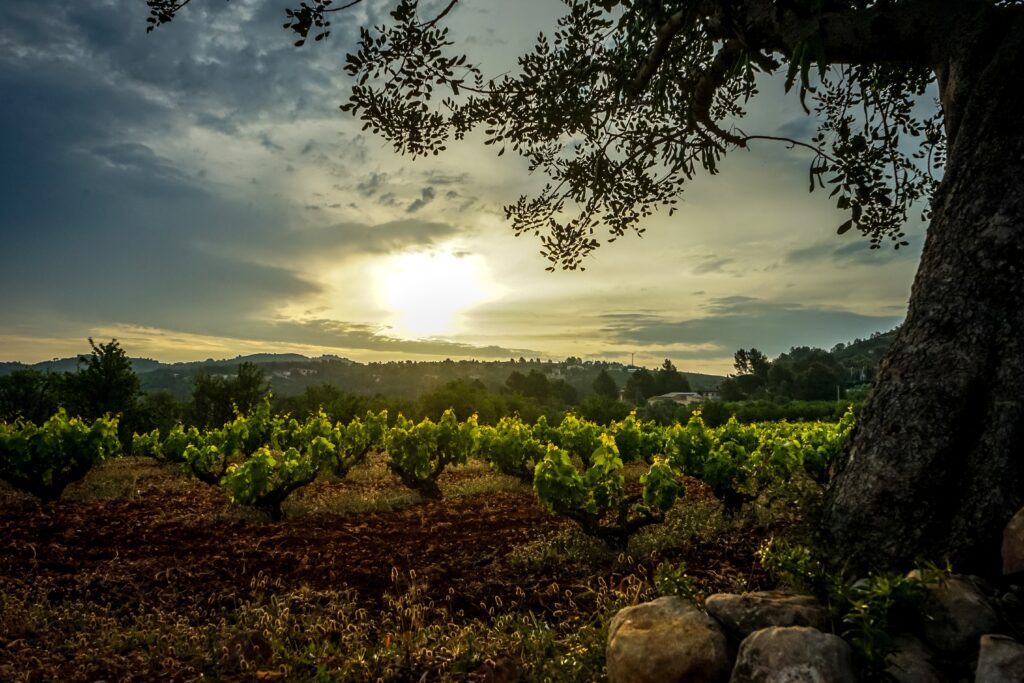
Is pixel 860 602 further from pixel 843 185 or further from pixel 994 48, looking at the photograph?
pixel 843 185

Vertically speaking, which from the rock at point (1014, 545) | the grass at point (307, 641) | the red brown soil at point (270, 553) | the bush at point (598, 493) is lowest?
the red brown soil at point (270, 553)

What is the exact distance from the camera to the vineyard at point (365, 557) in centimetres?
473

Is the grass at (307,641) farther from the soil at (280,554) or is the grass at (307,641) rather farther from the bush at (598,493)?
the bush at (598,493)

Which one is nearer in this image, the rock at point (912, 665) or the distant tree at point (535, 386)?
the rock at point (912, 665)

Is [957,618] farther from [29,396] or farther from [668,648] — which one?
[29,396]

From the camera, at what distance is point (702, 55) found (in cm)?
877

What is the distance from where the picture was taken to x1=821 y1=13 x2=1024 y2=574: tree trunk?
4223mm

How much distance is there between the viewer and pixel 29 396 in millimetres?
47219

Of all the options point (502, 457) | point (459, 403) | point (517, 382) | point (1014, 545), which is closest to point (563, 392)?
point (517, 382)

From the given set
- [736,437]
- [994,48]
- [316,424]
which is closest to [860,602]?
[994,48]

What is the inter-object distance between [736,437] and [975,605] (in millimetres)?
12019

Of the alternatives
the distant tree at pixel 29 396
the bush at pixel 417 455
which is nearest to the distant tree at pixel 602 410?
the bush at pixel 417 455

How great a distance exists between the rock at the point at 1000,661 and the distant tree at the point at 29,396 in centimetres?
5687

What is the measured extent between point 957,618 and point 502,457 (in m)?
15.0
